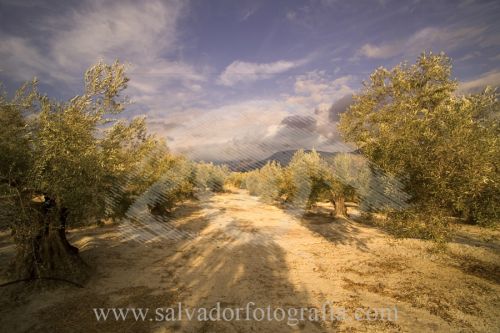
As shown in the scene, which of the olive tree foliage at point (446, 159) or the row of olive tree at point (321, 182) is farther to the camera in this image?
the row of olive tree at point (321, 182)

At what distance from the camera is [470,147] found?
388 inches

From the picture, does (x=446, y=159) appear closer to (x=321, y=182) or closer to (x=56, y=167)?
(x=56, y=167)

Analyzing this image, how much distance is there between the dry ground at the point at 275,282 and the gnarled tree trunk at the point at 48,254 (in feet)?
2.25

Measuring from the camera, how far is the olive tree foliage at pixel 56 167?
10.7 metres

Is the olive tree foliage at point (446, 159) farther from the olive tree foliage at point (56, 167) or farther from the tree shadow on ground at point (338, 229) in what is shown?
the olive tree foliage at point (56, 167)

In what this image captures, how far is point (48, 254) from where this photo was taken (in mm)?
12828

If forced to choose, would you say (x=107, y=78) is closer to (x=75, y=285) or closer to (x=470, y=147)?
(x=75, y=285)

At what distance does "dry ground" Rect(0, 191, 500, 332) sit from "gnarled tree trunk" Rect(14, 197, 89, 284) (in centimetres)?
68

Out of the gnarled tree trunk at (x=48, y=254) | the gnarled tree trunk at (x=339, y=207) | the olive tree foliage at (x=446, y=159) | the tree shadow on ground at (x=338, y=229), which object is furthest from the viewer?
the gnarled tree trunk at (x=339, y=207)

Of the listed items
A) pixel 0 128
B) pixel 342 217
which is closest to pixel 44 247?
pixel 0 128

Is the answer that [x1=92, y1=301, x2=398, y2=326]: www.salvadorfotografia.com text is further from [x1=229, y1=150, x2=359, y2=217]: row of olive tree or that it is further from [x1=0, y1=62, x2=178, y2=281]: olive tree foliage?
[x1=229, y1=150, x2=359, y2=217]: row of olive tree

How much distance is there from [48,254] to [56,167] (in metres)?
5.43

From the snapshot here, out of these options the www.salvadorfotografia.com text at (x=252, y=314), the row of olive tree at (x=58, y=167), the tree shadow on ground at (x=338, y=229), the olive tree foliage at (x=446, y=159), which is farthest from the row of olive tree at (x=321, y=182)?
the row of olive tree at (x=58, y=167)

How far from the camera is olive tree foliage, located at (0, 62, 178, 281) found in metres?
10.7
